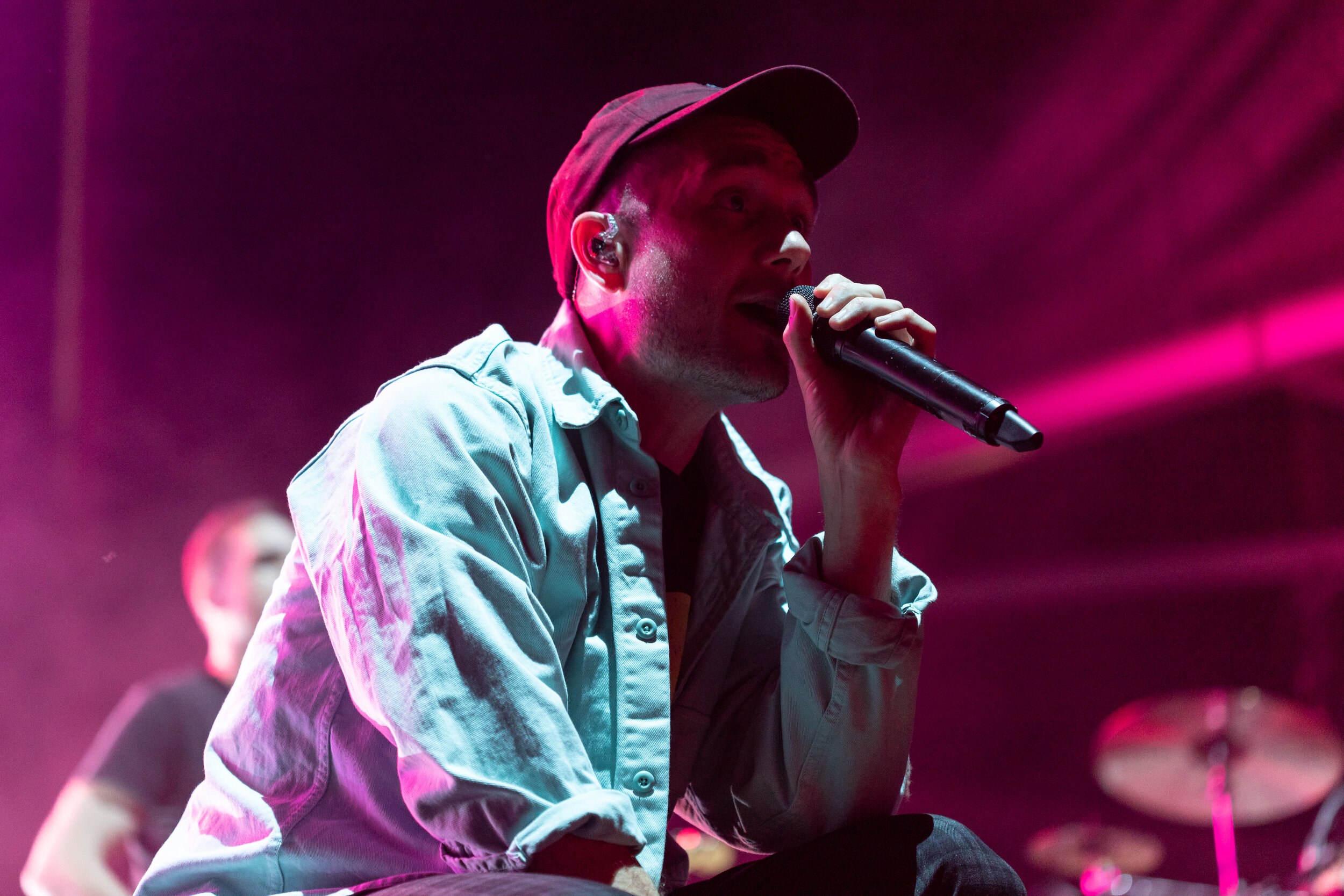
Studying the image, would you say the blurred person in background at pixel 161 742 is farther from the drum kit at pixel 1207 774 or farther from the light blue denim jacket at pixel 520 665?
the drum kit at pixel 1207 774

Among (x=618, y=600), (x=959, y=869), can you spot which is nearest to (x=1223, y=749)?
(x=959, y=869)

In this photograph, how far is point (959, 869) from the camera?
104 cm

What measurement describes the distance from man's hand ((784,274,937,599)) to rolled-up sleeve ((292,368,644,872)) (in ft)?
1.15

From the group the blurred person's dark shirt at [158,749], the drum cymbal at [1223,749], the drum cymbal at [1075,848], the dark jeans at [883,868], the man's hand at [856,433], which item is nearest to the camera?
the dark jeans at [883,868]

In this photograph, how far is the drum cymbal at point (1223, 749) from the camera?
2.99m

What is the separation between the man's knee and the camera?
1.03 m

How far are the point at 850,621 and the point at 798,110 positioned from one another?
A: 26.3 inches

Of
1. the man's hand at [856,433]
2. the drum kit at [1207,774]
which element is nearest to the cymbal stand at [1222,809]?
the drum kit at [1207,774]

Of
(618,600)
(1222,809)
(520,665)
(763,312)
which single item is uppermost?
(763,312)

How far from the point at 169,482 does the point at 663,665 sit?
2.13 meters

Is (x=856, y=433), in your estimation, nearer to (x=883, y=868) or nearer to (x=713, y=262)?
(x=713, y=262)

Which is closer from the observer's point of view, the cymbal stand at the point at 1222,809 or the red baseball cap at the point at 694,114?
the red baseball cap at the point at 694,114

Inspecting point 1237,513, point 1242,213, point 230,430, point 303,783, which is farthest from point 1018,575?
point 303,783

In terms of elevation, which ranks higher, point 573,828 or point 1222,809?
point 1222,809
